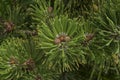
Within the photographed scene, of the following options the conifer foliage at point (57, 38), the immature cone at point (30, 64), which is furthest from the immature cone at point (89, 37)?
the immature cone at point (30, 64)

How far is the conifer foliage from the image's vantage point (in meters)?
0.60

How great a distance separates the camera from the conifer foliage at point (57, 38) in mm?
596

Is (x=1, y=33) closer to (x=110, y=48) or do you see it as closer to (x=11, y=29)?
(x=11, y=29)

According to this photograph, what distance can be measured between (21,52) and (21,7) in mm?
126

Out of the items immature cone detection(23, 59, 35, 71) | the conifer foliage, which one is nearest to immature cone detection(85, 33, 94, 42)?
the conifer foliage

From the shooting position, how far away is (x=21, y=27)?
745mm

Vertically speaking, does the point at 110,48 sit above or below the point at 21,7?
below

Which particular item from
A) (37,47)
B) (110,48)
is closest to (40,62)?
(37,47)

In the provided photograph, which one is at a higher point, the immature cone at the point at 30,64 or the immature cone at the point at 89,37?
the immature cone at the point at 89,37

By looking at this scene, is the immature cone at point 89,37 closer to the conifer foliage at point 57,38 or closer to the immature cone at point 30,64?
the conifer foliage at point 57,38

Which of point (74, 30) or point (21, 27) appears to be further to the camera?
point (21, 27)

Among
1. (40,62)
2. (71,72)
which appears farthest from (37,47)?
(71,72)

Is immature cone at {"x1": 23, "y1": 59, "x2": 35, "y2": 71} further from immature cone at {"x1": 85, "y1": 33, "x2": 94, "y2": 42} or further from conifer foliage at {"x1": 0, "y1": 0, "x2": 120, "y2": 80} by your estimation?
immature cone at {"x1": 85, "y1": 33, "x2": 94, "y2": 42}

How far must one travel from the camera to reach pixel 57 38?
0.59 metres
